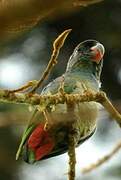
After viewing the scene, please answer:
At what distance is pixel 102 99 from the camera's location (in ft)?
4.87

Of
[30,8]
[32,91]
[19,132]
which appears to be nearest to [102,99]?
[32,91]

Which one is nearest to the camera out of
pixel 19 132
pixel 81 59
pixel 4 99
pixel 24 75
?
pixel 4 99

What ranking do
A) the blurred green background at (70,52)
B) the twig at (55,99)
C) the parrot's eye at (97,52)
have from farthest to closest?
1. the blurred green background at (70,52)
2. the parrot's eye at (97,52)
3. the twig at (55,99)

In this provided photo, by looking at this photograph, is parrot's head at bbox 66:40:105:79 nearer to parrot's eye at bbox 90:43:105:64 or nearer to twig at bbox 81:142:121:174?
parrot's eye at bbox 90:43:105:64

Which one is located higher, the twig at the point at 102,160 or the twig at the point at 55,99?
the twig at the point at 55,99

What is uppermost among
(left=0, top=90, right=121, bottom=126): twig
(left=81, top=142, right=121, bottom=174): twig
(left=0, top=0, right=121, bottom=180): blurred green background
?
(left=0, top=90, right=121, bottom=126): twig

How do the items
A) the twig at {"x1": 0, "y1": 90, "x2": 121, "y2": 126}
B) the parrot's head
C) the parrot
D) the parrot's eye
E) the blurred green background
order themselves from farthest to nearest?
the blurred green background → the parrot's head → the parrot's eye → the parrot → the twig at {"x1": 0, "y1": 90, "x2": 121, "y2": 126}

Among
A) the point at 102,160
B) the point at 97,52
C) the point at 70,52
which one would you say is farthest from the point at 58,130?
the point at 70,52

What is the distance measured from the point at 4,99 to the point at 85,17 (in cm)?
491

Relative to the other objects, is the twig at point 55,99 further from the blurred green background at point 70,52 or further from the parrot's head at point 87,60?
the blurred green background at point 70,52

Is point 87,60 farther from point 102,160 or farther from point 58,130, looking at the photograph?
point 102,160

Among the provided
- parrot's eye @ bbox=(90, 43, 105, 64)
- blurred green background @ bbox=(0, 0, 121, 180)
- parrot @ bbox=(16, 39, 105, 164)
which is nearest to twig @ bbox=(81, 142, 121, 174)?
parrot @ bbox=(16, 39, 105, 164)

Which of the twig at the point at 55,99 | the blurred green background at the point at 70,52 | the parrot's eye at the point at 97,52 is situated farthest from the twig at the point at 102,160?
the blurred green background at the point at 70,52

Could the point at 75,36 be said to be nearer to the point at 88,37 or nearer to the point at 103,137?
the point at 88,37
